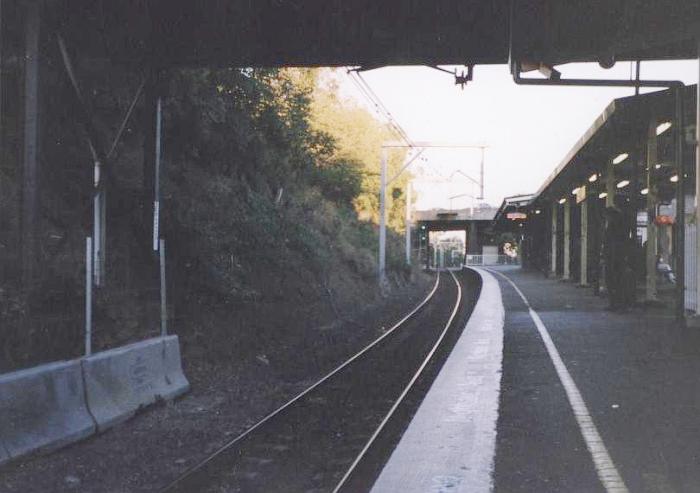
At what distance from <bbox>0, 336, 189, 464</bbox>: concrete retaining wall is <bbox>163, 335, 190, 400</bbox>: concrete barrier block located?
0.01 meters

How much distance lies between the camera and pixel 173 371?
9445mm

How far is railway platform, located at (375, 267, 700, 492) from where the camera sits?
5.83 metres

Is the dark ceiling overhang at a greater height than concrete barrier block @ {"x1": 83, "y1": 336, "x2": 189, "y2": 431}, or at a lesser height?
greater

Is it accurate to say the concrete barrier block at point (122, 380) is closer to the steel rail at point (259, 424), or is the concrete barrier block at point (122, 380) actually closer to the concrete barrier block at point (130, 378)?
the concrete barrier block at point (130, 378)

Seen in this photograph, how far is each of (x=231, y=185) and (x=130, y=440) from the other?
10.4 metres

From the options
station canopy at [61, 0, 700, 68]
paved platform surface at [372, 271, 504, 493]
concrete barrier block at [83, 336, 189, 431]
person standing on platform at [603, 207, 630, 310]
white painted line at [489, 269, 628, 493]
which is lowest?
paved platform surface at [372, 271, 504, 493]

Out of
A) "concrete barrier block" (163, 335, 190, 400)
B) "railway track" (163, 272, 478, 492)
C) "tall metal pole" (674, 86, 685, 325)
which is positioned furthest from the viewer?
"tall metal pole" (674, 86, 685, 325)

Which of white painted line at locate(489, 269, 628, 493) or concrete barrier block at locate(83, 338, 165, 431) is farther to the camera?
concrete barrier block at locate(83, 338, 165, 431)

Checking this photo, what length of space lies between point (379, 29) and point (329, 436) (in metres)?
6.42

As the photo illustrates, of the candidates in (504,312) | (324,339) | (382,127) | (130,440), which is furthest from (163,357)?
(382,127)

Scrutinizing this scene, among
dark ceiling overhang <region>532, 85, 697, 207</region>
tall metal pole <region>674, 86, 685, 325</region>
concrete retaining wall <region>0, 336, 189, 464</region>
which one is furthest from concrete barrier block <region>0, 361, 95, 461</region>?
dark ceiling overhang <region>532, 85, 697, 207</region>

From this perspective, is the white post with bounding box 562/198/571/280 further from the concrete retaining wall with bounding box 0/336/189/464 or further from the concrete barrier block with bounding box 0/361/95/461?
the concrete barrier block with bounding box 0/361/95/461

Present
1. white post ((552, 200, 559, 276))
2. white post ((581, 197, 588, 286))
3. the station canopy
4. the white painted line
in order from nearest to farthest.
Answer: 1. the white painted line
2. the station canopy
3. white post ((581, 197, 588, 286))
4. white post ((552, 200, 559, 276))

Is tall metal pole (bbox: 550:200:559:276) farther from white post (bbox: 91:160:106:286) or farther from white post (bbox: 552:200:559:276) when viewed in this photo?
white post (bbox: 91:160:106:286)
